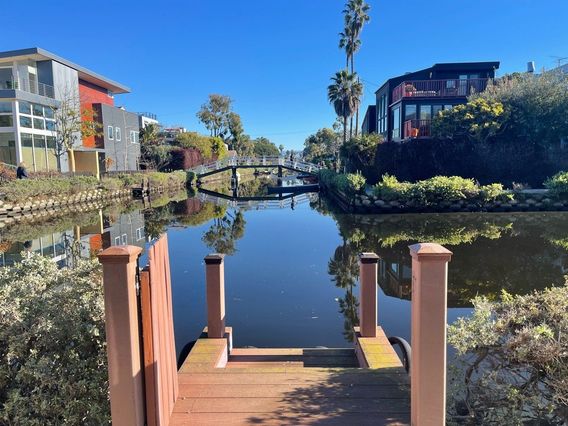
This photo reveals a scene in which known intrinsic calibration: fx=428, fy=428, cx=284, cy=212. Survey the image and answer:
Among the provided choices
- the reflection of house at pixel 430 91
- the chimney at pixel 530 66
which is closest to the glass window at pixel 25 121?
the reflection of house at pixel 430 91

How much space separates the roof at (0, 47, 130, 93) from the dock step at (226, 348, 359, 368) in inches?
1183

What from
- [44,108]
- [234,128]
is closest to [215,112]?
A: [234,128]

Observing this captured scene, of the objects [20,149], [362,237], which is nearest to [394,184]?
[362,237]

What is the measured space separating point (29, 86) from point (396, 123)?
24.8m

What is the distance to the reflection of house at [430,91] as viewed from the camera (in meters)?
27.4

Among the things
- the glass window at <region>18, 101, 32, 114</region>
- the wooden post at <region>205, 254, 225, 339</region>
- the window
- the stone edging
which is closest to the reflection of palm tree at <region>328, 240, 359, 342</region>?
the wooden post at <region>205, 254, 225, 339</region>

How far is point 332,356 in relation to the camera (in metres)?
→ 4.69

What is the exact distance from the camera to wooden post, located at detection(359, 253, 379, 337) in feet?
14.8

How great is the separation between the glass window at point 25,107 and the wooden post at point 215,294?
26.8 metres

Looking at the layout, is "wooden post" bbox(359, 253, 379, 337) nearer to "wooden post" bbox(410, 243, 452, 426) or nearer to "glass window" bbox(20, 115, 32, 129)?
"wooden post" bbox(410, 243, 452, 426)

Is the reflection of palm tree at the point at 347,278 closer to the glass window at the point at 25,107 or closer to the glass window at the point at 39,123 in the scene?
the glass window at the point at 25,107

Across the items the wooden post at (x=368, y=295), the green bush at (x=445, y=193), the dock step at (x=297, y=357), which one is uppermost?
the green bush at (x=445, y=193)

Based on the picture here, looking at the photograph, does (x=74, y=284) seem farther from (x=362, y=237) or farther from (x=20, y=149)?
(x=20, y=149)

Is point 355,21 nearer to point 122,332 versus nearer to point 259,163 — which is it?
point 259,163
